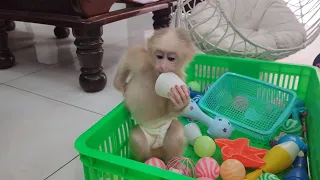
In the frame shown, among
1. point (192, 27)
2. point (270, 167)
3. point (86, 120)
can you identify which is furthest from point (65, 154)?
point (192, 27)

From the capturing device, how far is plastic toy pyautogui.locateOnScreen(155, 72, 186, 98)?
439 mm

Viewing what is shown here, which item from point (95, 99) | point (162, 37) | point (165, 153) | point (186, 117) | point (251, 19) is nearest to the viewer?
point (162, 37)

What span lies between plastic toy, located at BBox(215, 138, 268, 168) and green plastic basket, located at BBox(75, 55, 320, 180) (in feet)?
0.13

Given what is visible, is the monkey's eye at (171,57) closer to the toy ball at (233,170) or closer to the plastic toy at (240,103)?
the toy ball at (233,170)

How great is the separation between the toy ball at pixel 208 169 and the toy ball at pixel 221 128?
125 millimetres

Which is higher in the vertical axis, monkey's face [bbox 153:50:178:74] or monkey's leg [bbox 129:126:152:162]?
monkey's face [bbox 153:50:178:74]

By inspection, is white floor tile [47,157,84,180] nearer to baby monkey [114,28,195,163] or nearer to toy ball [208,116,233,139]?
baby monkey [114,28,195,163]

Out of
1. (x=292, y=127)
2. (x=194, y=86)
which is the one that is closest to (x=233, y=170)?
(x=292, y=127)

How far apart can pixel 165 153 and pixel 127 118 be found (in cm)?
10

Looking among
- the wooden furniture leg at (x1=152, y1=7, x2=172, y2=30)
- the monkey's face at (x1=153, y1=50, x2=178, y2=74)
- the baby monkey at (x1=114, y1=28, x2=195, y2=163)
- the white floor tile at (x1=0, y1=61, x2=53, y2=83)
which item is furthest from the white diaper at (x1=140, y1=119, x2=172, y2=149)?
the wooden furniture leg at (x1=152, y1=7, x2=172, y2=30)

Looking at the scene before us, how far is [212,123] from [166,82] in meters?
0.29

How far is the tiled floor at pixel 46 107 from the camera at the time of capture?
0.61 m

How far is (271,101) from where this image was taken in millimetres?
785

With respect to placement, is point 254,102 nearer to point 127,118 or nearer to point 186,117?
point 186,117
